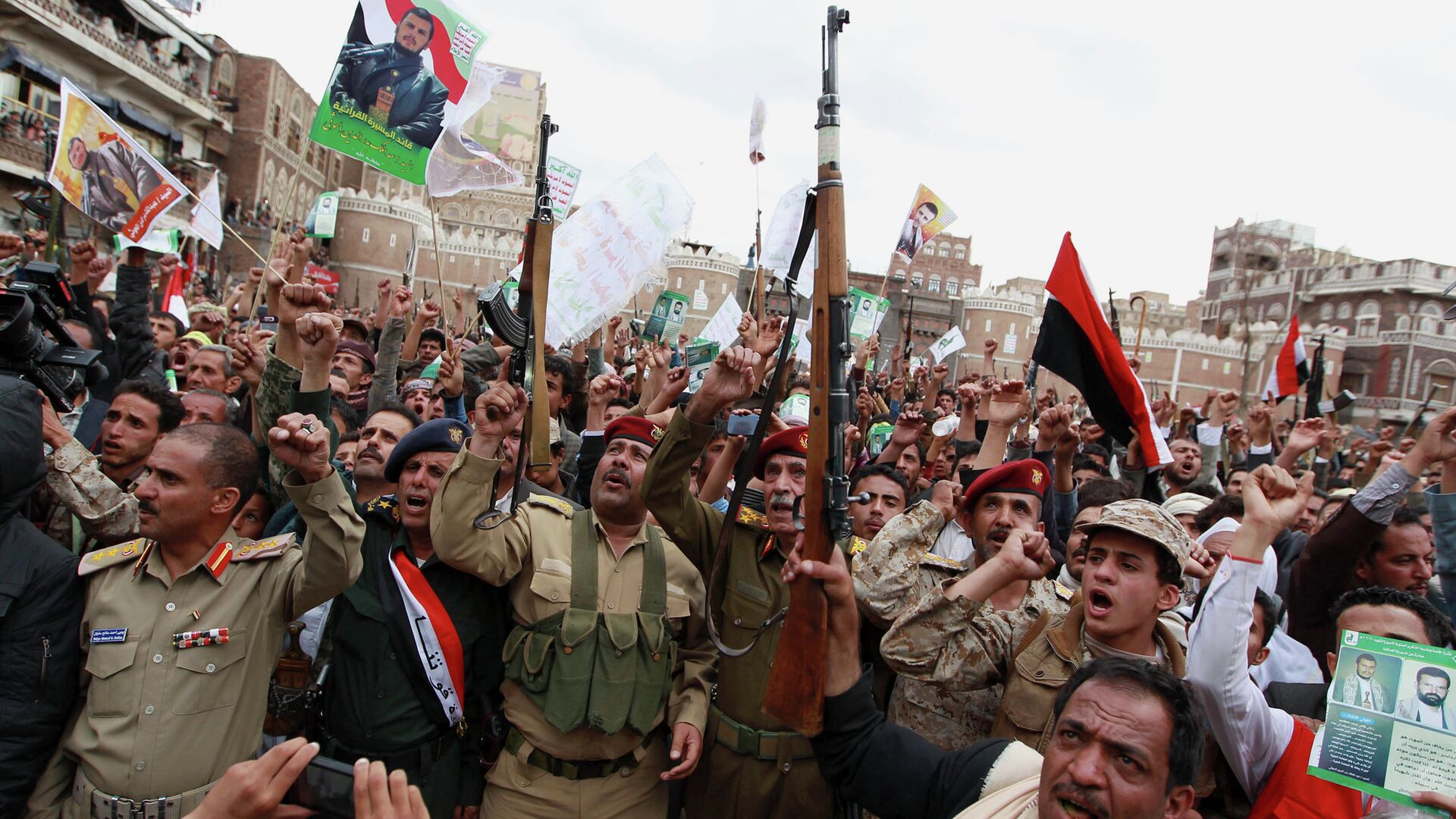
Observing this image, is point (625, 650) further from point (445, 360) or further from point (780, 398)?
point (780, 398)

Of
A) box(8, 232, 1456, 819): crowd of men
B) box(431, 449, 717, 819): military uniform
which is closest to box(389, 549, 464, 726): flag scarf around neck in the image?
box(8, 232, 1456, 819): crowd of men

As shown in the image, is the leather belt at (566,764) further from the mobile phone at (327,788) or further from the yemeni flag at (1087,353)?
the yemeni flag at (1087,353)

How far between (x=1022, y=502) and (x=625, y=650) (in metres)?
1.76

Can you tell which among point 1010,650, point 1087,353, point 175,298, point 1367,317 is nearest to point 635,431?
point 1010,650

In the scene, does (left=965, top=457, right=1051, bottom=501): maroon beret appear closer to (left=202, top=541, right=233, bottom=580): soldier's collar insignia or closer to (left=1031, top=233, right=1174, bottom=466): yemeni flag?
(left=1031, top=233, right=1174, bottom=466): yemeni flag

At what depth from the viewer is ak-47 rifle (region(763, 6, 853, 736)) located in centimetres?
228

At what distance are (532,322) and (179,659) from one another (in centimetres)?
163

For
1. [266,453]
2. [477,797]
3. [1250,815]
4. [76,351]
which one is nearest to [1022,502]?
[1250,815]

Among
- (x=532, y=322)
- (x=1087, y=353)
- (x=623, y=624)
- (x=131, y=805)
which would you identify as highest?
(x=1087, y=353)

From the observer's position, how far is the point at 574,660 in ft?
9.93

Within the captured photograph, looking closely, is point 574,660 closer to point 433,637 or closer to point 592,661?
A: point 592,661

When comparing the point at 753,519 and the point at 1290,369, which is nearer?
the point at 753,519

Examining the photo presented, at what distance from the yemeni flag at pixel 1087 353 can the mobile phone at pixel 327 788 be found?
402 cm

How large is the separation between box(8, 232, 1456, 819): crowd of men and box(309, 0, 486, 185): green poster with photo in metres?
2.09
